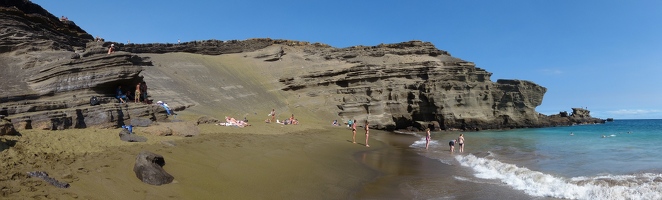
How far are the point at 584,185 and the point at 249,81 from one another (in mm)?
34736

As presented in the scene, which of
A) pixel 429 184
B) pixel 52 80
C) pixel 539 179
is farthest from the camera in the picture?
pixel 52 80

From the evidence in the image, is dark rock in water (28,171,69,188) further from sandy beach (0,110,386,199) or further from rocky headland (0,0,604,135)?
rocky headland (0,0,604,135)

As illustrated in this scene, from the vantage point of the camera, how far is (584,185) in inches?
388

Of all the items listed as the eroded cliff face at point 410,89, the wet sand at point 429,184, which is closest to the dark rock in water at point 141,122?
the wet sand at point 429,184

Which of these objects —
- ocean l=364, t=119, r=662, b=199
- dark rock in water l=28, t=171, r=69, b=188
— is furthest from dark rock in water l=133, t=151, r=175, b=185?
ocean l=364, t=119, r=662, b=199

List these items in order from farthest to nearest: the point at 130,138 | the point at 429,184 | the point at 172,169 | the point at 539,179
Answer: the point at 539,179 → the point at 429,184 → the point at 130,138 → the point at 172,169

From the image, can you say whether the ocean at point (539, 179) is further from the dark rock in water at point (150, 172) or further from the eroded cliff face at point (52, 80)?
the eroded cliff face at point (52, 80)

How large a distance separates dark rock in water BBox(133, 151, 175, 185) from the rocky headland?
11.1 feet

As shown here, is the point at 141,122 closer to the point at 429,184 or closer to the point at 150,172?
the point at 150,172

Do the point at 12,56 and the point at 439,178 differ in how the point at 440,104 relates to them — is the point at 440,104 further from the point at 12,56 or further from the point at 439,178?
the point at 12,56

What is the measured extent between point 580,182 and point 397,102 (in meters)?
31.2

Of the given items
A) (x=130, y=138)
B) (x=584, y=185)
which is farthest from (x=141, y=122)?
(x=584, y=185)

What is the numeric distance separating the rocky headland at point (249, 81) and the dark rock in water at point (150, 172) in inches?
133

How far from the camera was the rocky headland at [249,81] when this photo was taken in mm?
13328
